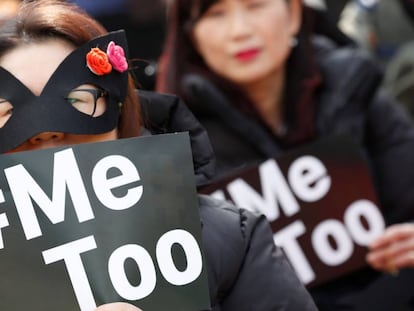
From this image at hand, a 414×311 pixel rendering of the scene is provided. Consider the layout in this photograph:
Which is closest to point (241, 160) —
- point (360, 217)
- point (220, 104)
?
point (220, 104)

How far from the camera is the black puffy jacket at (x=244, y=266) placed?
1.97m

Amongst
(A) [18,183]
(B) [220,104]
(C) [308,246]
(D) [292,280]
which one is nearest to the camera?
(A) [18,183]

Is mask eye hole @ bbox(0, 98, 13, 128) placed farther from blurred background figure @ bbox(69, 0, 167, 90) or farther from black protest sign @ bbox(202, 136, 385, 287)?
blurred background figure @ bbox(69, 0, 167, 90)

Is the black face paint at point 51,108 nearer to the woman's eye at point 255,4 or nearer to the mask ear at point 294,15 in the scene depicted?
the woman's eye at point 255,4

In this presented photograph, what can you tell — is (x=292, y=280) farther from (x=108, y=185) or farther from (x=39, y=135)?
(x=39, y=135)

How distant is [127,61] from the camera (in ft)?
6.72

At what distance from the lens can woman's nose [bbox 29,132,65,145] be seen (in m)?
1.90

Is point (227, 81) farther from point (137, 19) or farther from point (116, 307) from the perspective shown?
point (137, 19)

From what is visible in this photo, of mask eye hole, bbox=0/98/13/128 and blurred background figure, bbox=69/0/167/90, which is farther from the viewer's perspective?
blurred background figure, bbox=69/0/167/90

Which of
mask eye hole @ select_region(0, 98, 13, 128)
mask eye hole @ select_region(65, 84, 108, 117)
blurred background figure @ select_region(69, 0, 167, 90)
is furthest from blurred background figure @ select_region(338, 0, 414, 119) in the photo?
mask eye hole @ select_region(0, 98, 13, 128)

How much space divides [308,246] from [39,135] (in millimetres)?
1155

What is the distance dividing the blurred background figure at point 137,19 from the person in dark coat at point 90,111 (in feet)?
9.81

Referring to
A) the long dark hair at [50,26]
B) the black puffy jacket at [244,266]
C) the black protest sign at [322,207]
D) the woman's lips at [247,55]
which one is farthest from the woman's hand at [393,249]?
the long dark hair at [50,26]

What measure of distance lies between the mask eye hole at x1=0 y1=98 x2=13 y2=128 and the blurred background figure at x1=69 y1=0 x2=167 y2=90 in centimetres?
310
